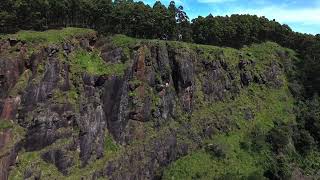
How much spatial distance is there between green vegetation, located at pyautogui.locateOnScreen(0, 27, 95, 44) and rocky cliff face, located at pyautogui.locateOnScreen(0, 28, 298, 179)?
1.62 feet

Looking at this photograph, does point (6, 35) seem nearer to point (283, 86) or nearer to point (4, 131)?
point (4, 131)

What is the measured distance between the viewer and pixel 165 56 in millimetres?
61438

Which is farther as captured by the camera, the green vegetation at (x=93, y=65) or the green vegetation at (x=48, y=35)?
the green vegetation at (x=93, y=65)

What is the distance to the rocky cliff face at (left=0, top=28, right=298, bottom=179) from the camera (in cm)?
4966

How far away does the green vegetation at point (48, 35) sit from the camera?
52.9m

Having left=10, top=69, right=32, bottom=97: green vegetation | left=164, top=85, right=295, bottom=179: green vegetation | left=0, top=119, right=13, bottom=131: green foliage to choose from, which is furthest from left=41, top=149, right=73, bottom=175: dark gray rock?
left=164, top=85, right=295, bottom=179: green vegetation

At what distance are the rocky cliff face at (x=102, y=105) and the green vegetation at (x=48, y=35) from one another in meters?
0.49

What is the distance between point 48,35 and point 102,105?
9.15 m

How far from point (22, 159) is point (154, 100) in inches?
652

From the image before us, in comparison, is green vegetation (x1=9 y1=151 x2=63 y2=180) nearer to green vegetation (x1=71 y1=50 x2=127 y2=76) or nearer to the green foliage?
the green foliage

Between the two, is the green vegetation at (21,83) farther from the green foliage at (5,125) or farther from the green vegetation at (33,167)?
the green vegetation at (33,167)

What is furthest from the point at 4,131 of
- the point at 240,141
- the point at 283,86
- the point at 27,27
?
the point at 283,86

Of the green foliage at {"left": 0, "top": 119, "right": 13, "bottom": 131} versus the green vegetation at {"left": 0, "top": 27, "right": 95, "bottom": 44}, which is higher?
the green vegetation at {"left": 0, "top": 27, "right": 95, "bottom": 44}

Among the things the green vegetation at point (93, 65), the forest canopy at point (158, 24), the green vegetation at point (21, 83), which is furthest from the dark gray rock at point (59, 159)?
the forest canopy at point (158, 24)
